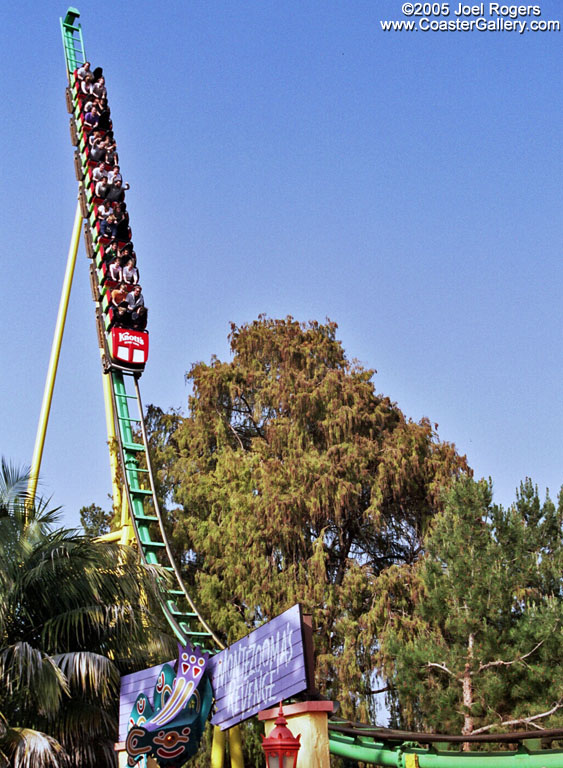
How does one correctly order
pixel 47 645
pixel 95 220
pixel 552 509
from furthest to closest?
pixel 95 220 < pixel 552 509 < pixel 47 645

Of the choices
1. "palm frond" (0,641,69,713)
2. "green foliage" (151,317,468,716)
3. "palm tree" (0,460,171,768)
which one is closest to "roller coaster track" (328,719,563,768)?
"palm tree" (0,460,171,768)

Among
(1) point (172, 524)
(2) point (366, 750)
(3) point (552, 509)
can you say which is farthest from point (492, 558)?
(1) point (172, 524)

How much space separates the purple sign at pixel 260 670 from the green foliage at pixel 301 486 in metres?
10.1

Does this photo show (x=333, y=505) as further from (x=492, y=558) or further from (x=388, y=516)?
(x=492, y=558)

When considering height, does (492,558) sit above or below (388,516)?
below

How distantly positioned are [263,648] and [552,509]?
9529 millimetres

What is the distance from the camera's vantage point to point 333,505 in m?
20.9

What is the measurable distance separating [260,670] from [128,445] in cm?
936

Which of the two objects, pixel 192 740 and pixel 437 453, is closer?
pixel 192 740

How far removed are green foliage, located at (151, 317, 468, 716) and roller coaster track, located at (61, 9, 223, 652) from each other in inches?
51.3

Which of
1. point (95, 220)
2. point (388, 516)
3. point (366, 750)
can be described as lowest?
point (366, 750)

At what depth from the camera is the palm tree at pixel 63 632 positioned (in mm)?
9219

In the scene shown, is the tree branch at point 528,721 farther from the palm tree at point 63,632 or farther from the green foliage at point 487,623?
the palm tree at point 63,632

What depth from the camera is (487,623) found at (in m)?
16.2
